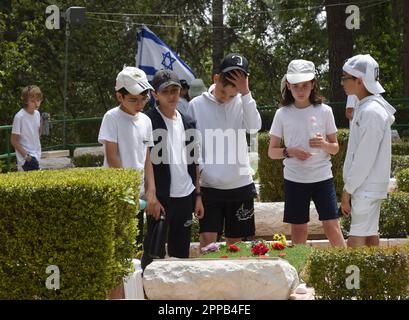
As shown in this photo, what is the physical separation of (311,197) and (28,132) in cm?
499

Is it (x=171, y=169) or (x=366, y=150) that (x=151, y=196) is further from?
(x=366, y=150)

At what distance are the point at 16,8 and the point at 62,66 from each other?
93.9 inches

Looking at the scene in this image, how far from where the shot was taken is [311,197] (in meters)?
7.50

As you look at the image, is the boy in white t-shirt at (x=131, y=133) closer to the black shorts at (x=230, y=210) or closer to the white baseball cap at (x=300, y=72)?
the black shorts at (x=230, y=210)

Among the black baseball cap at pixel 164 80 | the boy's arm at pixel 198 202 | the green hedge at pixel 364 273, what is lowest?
the green hedge at pixel 364 273

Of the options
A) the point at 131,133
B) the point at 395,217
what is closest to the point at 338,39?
the point at 395,217

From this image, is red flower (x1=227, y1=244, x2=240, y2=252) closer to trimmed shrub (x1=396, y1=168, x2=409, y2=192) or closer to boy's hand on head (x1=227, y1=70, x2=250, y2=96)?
boy's hand on head (x1=227, y1=70, x2=250, y2=96)

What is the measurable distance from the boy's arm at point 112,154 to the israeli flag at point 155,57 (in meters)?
6.93

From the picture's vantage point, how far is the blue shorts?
24.2 feet

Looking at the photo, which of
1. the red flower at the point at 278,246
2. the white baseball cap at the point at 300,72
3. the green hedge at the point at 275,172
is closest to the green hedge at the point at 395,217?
the red flower at the point at 278,246

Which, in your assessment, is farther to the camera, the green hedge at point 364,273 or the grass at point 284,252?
the grass at point 284,252

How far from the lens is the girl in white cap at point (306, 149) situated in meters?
7.34
